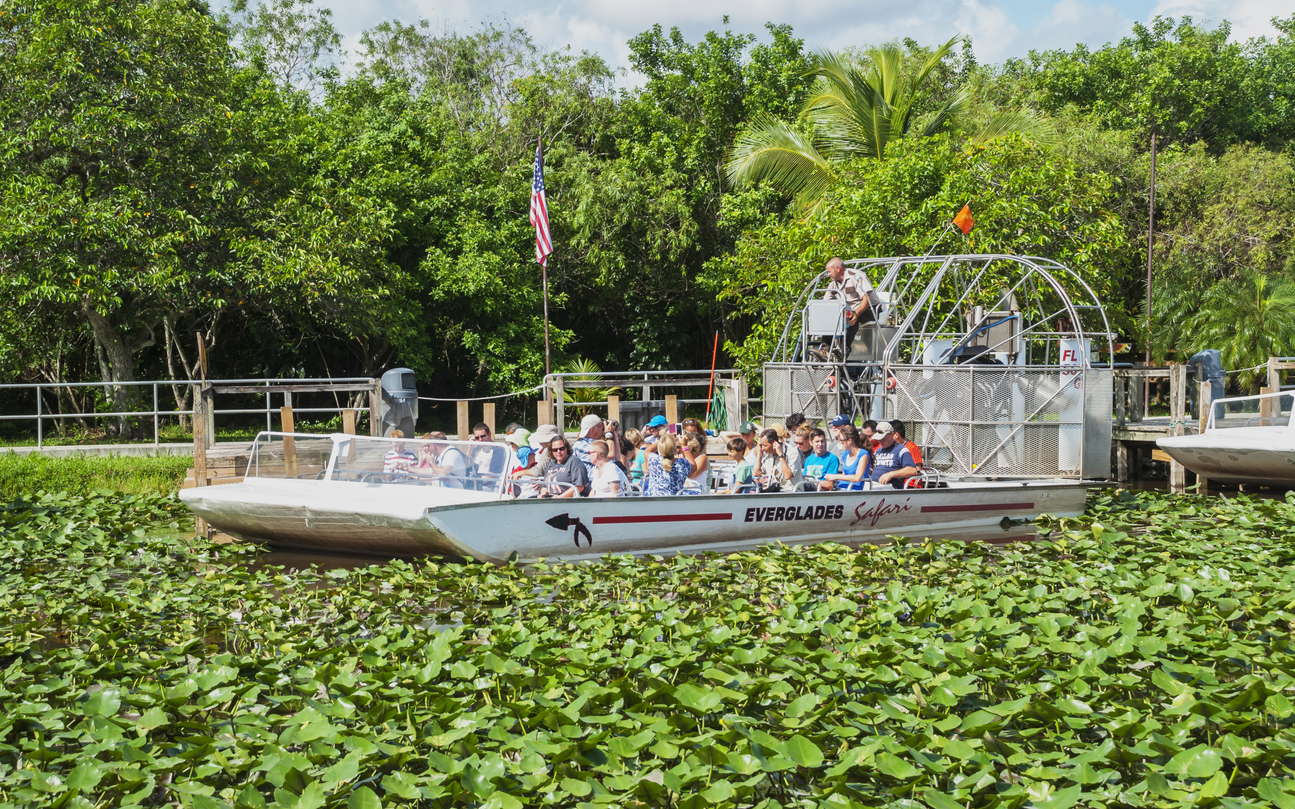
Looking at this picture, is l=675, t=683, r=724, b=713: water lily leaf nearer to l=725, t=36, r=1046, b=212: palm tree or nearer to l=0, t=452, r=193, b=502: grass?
l=0, t=452, r=193, b=502: grass

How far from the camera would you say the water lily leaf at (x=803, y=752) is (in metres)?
4.72

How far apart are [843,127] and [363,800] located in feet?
66.7

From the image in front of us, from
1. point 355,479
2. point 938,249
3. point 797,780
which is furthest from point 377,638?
point 938,249

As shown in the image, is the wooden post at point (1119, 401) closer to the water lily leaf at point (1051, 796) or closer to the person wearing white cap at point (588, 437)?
the person wearing white cap at point (588, 437)

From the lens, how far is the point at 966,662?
6184 mm

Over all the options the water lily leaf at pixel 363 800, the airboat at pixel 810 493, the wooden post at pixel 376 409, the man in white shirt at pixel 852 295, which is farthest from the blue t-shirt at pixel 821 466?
the water lily leaf at pixel 363 800

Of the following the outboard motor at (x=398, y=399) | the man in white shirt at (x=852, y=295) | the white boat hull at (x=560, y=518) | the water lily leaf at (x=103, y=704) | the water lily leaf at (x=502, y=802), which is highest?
the man in white shirt at (x=852, y=295)

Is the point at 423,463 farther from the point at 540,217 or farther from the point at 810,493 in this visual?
the point at 540,217

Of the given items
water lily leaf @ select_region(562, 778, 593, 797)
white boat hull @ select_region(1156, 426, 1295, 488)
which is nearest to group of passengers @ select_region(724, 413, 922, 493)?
white boat hull @ select_region(1156, 426, 1295, 488)

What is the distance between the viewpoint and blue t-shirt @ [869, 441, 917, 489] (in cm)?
1242

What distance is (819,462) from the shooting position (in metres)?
12.6

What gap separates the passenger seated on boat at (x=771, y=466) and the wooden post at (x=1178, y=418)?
8.24 metres

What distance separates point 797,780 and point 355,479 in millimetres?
6872

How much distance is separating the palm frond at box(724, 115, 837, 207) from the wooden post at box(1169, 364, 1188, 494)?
294 inches
